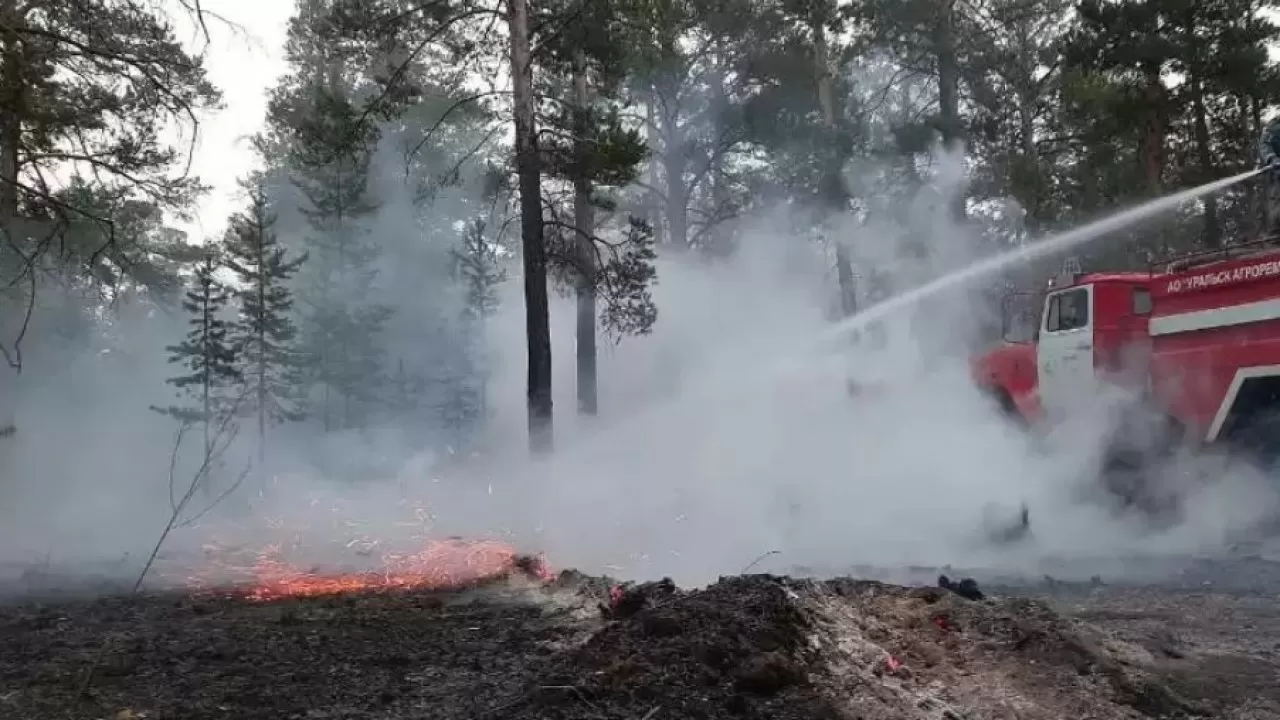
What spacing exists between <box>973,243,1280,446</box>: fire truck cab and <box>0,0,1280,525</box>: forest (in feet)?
20.1

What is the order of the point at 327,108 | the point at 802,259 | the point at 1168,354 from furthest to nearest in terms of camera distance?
1. the point at 802,259
2. the point at 327,108
3. the point at 1168,354

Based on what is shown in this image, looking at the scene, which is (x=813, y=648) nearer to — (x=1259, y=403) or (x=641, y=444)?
(x=1259, y=403)

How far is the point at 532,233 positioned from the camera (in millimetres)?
14602

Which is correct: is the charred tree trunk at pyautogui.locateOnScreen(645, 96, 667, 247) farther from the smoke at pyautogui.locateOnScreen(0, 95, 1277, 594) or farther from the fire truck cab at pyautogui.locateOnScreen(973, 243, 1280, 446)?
the fire truck cab at pyautogui.locateOnScreen(973, 243, 1280, 446)

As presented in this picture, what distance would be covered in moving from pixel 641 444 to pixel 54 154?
9773mm

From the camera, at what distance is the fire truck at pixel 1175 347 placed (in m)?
9.64

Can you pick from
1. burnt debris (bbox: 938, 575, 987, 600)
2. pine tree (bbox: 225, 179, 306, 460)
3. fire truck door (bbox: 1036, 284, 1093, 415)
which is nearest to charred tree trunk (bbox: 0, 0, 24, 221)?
burnt debris (bbox: 938, 575, 987, 600)

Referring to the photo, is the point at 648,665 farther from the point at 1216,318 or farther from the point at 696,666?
the point at 1216,318

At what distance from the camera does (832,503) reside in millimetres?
11844

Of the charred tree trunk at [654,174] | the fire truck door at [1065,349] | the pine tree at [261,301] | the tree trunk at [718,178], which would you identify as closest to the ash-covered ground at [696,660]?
the fire truck door at [1065,349]

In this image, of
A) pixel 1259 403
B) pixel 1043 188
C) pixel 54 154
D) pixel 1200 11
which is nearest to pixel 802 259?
pixel 1043 188

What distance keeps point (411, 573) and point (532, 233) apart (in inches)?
239

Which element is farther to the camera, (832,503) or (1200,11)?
(1200,11)

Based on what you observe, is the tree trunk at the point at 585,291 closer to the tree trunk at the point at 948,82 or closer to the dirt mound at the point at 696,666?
the tree trunk at the point at 948,82
